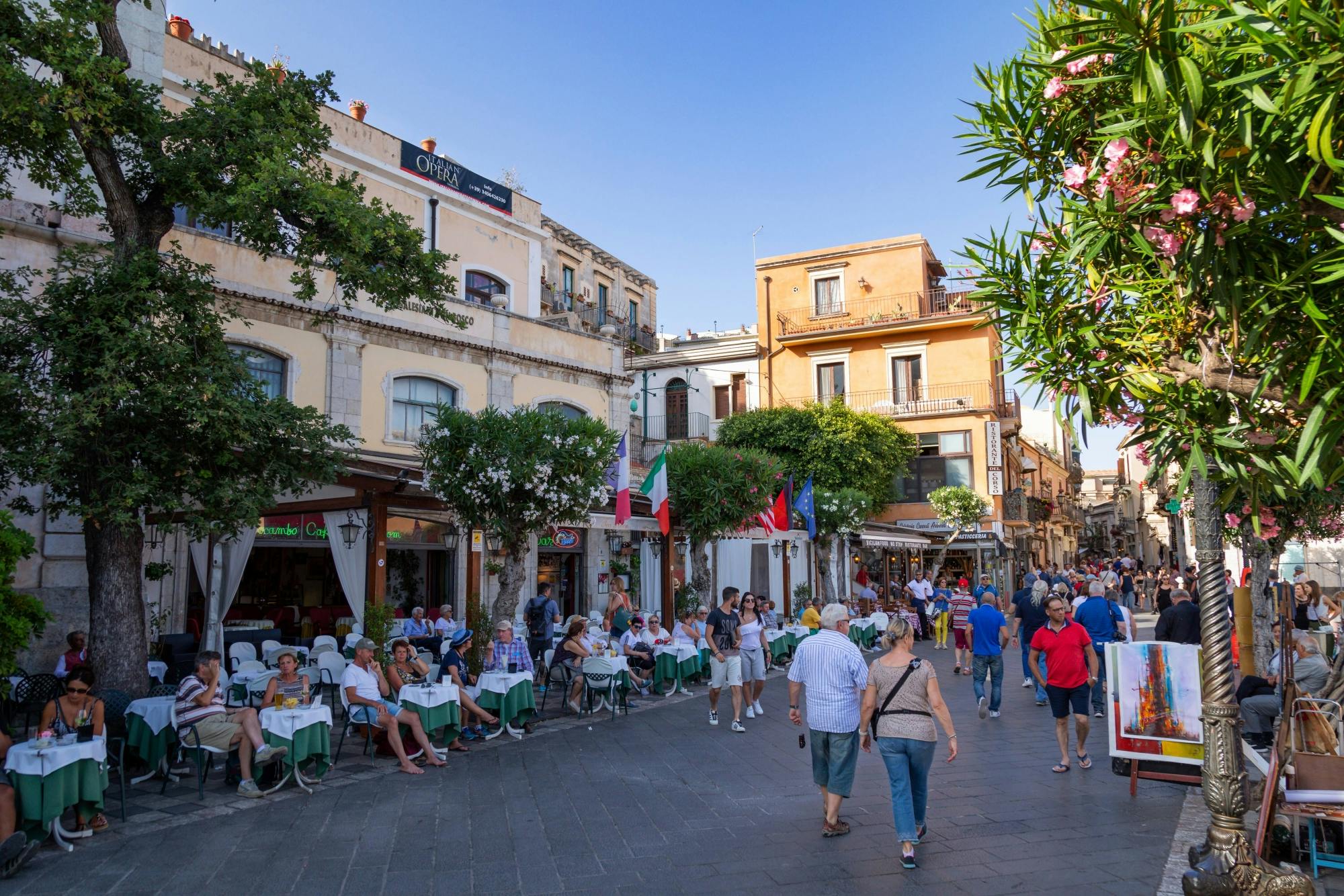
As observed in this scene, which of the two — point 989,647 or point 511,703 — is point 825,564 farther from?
point 511,703

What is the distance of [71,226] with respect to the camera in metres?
12.8

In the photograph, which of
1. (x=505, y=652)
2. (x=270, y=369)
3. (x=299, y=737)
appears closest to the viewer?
(x=299, y=737)

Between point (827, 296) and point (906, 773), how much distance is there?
3193 cm

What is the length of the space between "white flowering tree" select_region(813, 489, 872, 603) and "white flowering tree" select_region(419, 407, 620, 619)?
1235 cm

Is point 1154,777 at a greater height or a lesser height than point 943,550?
lesser

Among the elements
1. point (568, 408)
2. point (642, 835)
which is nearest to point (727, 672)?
point (642, 835)

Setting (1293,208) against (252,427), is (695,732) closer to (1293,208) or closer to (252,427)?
(252,427)

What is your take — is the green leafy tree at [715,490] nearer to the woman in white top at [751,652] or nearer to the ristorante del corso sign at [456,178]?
the woman in white top at [751,652]

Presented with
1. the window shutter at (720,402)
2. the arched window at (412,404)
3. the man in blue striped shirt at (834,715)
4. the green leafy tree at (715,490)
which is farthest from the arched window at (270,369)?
the window shutter at (720,402)

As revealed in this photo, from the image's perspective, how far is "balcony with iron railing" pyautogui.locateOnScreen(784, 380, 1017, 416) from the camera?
33.0 metres

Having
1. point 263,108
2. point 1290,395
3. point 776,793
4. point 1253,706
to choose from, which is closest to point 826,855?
point 776,793

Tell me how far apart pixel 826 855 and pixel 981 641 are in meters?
6.34

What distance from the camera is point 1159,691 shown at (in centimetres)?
760

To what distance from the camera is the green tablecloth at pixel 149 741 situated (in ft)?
26.6
